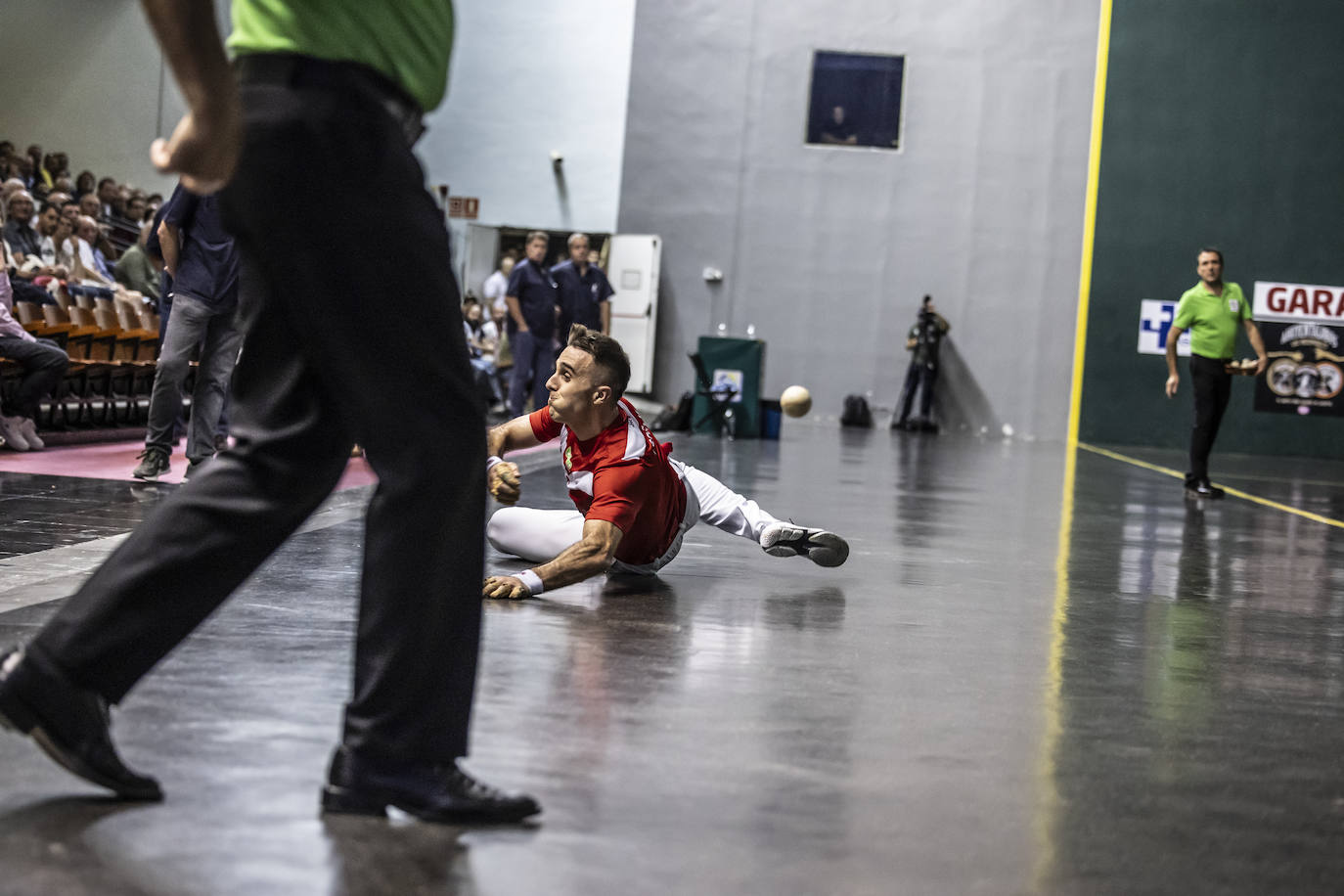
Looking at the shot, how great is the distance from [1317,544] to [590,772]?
20.0 ft

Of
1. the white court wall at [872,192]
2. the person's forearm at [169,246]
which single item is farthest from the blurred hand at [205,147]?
the white court wall at [872,192]

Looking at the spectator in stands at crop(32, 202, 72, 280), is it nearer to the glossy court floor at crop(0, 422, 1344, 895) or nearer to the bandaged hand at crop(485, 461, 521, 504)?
the glossy court floor at crop(0, 422, 1344, 895)

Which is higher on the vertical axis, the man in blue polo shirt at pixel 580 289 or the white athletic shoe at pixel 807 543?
the man in blue polo shirt at pixel 580 289

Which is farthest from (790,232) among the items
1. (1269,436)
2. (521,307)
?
(521,307)

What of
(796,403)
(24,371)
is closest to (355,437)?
(24,371)

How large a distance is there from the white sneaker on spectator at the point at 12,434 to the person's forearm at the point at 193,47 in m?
7.12

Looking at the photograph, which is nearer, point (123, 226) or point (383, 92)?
point (383, 92)

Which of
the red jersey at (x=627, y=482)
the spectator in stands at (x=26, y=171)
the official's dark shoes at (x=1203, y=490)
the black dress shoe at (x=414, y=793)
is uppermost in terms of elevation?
the spectator in stands at (x=26, y=171)

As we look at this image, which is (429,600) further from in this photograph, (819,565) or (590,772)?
(819,565)

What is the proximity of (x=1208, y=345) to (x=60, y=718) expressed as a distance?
1043cm

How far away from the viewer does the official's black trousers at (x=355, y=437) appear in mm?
1967

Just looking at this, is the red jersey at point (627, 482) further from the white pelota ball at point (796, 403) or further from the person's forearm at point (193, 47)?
the white pelota ball at point (796, 403)

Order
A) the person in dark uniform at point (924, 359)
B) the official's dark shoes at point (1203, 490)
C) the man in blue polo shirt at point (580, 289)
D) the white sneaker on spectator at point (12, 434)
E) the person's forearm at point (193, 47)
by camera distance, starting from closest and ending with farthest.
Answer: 1. the person's forearm at point (193, 47)
2. the white sneaker on spectator at point (12, 434)
3. the official's dark shoes at point (1203, 490)
4. the man in blue polo shirt at point (580, 289)
5. the person in dark uniform at point (924, 359)

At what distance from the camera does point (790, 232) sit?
22203mm
